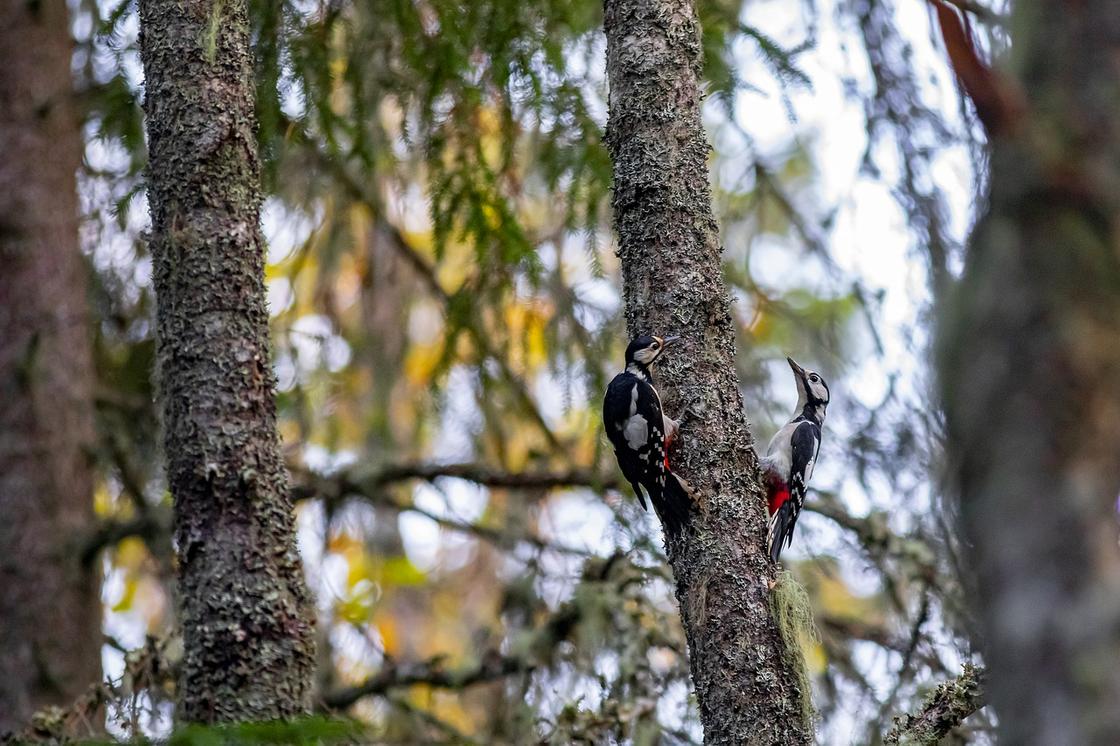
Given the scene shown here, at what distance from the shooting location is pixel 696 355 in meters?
3.13

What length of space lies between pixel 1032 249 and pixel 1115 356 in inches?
6.5

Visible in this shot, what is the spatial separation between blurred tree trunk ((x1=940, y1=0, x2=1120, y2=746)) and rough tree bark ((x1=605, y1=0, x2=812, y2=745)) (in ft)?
4.67

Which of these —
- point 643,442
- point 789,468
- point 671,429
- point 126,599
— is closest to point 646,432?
point 643,442

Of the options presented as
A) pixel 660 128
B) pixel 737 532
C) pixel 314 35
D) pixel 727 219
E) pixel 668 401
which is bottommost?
pixel 737 532

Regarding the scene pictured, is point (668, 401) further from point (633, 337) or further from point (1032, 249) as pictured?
point (1032, 249)

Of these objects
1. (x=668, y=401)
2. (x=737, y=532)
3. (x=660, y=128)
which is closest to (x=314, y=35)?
(x=660, y=128)

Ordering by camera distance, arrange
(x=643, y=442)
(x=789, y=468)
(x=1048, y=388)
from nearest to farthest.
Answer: (x=1048, y=388) < (x=643, y=442) < (x=789, y=468)

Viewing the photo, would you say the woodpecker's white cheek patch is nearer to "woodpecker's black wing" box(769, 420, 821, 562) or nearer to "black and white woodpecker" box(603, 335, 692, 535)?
"black and white woodpecker" box(603, 335, 692, 535)

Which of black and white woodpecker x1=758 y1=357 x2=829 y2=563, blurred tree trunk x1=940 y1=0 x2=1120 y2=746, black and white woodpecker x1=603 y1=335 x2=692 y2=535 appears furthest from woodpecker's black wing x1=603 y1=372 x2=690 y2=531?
blurred tree trunk x1=940 y1=0 x2=1120 y2=746

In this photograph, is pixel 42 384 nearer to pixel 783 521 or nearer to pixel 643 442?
pixel 643 442

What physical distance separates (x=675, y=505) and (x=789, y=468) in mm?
1783

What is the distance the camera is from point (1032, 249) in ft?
4.80

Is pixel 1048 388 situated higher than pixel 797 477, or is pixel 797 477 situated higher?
pixel 797 477

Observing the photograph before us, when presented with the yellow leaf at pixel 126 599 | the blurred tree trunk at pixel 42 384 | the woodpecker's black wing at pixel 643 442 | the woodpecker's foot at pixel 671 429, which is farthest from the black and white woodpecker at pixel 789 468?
the yellow leaf at pixel 126 599
